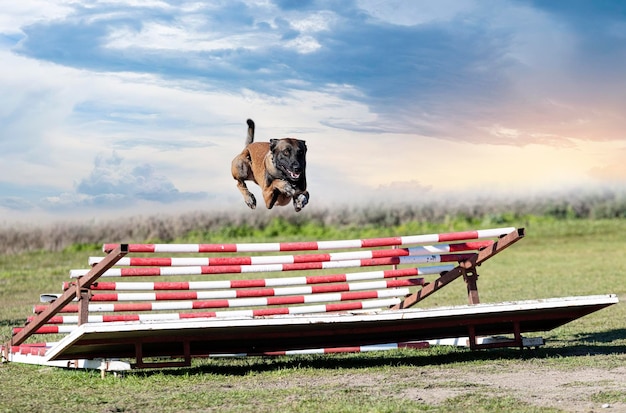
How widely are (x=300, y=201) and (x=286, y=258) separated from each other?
3.34 feet

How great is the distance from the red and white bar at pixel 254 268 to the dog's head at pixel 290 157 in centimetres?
115

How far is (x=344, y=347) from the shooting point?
9.41m

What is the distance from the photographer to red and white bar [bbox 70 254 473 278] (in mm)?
8438

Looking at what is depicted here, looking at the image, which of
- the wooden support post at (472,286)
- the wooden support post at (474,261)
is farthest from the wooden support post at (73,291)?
the wooden support post at (472,286)

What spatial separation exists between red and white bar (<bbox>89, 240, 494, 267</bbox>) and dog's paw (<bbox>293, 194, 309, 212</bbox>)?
77 cm

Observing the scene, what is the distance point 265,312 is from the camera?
9805 mm

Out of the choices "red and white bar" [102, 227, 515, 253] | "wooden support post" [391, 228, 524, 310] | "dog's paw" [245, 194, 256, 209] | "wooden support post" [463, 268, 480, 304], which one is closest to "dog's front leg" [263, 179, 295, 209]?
"dog's paw" [245, 194, 256, 209]

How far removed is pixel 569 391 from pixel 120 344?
13.3ft

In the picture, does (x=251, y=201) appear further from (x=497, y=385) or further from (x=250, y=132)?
(x=497, y=385)

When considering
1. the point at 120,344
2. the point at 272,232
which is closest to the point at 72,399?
the point at 120,344

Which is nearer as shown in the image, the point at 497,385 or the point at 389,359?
the point at 497,385

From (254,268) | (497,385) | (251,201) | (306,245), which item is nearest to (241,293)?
(254,268)

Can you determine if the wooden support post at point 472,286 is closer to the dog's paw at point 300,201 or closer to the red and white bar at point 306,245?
the red and white bar at point 306,245

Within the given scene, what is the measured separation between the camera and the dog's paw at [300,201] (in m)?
7.97
